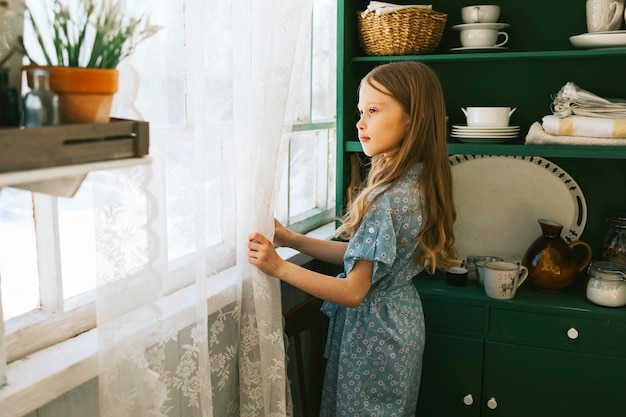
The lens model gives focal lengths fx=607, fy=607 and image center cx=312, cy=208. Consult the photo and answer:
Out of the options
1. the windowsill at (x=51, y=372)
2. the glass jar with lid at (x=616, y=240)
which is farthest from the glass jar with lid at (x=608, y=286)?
the windowsill at (x=51, y=372)

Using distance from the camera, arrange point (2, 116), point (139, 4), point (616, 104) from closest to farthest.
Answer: point (2, 116)
point (139, 4)
point (616, 104)

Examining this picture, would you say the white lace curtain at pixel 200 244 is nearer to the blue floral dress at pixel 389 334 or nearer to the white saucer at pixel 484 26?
the blue floral dress at pixel 389 334

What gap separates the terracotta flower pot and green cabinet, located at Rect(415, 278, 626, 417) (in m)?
1.62

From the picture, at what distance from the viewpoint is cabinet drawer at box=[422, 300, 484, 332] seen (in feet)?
7.11

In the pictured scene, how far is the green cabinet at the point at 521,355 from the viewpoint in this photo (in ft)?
6.73

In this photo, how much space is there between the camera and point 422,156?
6.00 feet

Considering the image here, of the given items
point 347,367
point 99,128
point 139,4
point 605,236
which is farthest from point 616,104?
point 99,128

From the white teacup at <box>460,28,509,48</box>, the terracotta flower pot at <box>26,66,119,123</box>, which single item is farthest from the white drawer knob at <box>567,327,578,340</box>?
the terracotta flower pot at <box>26,66,119,123</box>

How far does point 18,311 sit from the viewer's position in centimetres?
117

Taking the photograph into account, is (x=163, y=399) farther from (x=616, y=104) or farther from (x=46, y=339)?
(x=616, y=104)

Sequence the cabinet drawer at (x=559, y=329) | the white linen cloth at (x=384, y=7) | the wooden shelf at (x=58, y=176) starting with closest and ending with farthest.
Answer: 1. the wooden shelf at (x=58, y=176)
2. the cabinet drawer at (x=559, y=329)
3. the white linen cloth at (x=384, y=7)

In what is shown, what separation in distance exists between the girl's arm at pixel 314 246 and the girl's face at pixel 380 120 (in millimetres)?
349

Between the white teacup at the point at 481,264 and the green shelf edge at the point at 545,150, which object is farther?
the white teacup at the point at 481,264

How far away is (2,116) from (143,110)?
488 millimetres
